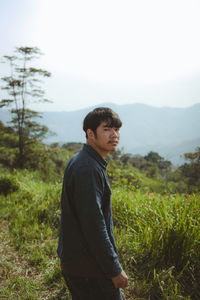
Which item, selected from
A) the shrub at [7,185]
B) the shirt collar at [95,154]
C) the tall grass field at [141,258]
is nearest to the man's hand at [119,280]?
the shirt collar at [95,154]

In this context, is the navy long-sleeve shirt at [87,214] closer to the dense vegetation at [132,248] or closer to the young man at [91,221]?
the young man at [91,221]

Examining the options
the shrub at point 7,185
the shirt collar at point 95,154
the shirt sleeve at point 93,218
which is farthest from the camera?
the shrub at point 7,185

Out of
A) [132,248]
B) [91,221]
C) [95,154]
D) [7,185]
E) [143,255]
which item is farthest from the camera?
[7,185]

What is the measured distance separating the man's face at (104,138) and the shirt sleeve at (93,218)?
0.78 feet

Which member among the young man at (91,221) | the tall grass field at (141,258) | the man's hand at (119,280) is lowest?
the tall grass field at (141,258)

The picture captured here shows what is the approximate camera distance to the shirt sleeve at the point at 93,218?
3.74 ft

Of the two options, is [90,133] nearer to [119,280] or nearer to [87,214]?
[87,214]

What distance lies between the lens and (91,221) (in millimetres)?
1139

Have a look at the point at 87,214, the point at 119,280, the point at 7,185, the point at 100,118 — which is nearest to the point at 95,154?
the point at 100,118

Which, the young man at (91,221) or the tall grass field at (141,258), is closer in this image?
the young man at (91,221)

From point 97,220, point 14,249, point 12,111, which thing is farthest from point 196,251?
point 12,111

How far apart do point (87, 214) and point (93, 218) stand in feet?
0.12

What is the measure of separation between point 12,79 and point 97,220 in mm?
12059

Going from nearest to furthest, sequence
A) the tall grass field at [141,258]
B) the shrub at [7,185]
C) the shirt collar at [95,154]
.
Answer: the shirt collar at [95,154]
the tall grass field at [141,258]
the shrub at [7,185]
